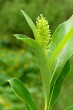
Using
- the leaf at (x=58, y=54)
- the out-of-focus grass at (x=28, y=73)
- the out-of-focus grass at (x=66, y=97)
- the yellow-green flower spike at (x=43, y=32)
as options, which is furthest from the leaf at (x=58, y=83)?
the out-of-focus grass at (x=66, y=97)

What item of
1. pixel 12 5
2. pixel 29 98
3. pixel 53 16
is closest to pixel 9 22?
pixel 12 5

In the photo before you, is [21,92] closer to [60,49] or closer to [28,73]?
[60,49]

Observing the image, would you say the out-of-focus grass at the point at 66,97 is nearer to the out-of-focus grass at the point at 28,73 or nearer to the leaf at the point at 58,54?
the out-of-focus grass at the point at 28,73

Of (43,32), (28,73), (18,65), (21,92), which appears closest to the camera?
(43,32)

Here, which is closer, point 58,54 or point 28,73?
point 58,54

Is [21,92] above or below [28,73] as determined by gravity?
above

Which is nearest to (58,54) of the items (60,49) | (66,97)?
(60,49)
